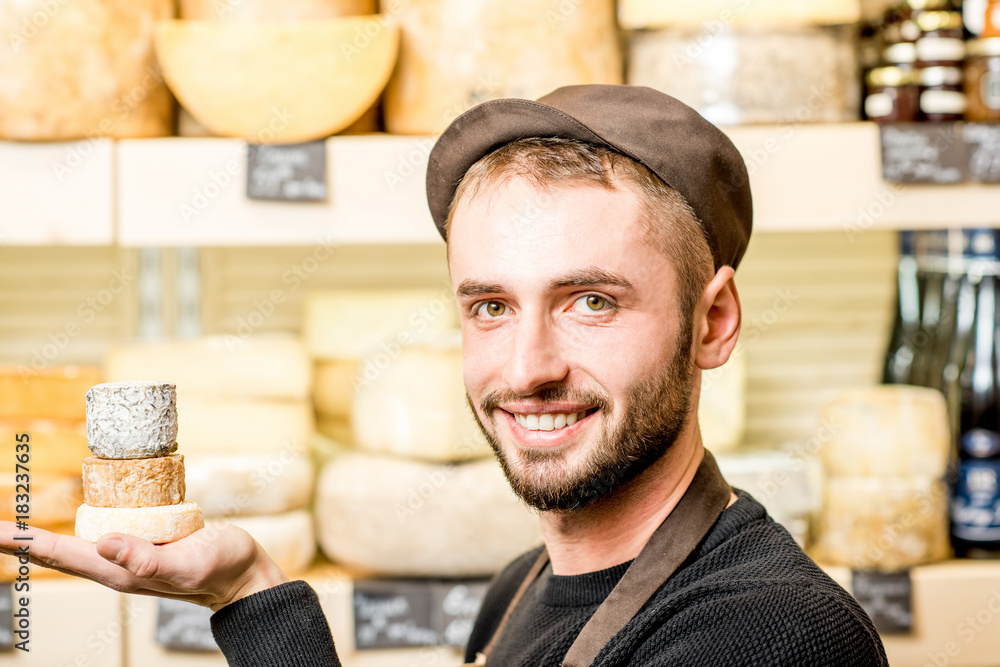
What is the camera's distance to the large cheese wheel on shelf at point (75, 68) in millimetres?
1272

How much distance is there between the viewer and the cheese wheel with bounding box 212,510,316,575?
1.41 meters

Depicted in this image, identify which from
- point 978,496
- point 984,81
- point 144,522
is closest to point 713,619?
point 144,522

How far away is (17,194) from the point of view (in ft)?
4.22

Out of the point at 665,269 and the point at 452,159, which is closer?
the point at 665,269

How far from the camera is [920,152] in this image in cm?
134

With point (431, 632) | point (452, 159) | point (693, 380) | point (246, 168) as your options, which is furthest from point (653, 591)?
point (246, 168)

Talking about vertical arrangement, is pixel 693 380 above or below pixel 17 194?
below

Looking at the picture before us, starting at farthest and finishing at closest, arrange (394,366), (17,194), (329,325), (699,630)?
1. (329,325)
2. (394,366)
3. (17,194)
4. (699,630)

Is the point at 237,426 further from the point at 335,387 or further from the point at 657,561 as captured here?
the point at 657,561

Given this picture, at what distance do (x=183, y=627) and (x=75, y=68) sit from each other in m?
0.78

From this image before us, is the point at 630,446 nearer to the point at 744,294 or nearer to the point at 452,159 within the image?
the point at 452,159

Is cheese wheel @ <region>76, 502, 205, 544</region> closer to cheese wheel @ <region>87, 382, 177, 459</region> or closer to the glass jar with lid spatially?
cheese wheel @ <region>87, 382, 177, 459</region>

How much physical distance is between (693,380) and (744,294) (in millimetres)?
972

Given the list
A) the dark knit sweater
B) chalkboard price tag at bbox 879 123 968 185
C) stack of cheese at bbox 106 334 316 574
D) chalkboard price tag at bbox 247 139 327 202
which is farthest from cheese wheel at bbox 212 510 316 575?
chalkboard price tag at bbox 879 123 968 185
